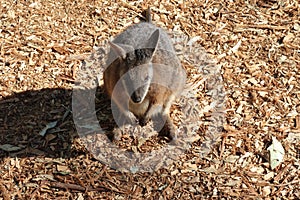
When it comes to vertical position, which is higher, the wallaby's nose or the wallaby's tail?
the wallaby's tail

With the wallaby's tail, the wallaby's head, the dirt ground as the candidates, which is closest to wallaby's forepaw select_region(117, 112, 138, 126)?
the dirt ground

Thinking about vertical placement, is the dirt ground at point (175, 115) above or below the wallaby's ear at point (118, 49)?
below

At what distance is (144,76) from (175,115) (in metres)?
1.00

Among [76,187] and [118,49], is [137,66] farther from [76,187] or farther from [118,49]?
[76,187]

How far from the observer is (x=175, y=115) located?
5.66m

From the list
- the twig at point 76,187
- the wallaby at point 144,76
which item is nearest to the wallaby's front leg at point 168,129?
the wallaby at point 144,76

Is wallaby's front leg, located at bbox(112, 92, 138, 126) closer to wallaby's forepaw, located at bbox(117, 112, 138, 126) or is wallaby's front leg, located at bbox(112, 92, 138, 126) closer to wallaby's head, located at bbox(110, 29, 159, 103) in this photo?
wallaby's forepaw, located at bbox(117, 112, 138, 126)

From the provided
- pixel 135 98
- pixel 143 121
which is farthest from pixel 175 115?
pixel 135 98

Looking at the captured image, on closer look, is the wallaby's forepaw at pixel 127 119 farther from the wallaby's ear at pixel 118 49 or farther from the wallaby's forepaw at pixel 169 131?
the wallaby's ear at pixel 118 49

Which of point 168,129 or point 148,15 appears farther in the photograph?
point 148,15

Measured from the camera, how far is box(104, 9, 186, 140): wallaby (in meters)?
4.77

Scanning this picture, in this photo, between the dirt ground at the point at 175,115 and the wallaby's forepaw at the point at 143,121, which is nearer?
the dirt ground at the point at 175,115

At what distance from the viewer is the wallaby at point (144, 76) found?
4770 millimetres

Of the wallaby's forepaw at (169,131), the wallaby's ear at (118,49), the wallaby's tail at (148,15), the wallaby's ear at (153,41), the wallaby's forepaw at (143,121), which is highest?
the wallaby's ear at (153,41)
